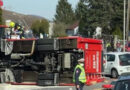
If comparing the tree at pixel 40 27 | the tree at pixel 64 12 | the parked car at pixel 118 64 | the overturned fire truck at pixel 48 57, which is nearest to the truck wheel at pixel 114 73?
the parked car at pixel 118 64

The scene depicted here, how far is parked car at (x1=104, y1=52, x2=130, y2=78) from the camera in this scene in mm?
22656

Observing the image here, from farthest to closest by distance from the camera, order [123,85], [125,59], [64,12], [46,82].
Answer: [64,12] → [125,59] → [46,82] → [123,85]

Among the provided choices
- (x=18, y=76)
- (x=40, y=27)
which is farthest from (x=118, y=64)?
(x=40, y=27)

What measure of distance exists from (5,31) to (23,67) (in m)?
1.65

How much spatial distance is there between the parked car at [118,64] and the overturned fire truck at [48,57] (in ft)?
18.8

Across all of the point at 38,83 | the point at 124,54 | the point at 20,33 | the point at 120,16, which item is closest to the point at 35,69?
the point at 38,83

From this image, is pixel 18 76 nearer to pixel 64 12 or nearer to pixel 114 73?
pixel 114 73

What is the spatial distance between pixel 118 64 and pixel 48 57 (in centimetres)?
768

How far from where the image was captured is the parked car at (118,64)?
22656 millimetres

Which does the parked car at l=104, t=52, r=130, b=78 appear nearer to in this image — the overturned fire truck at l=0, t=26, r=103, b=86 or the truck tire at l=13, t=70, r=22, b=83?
the overturned fire truck at l=0, t=26, r=103, b=86

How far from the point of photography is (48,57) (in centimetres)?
1627

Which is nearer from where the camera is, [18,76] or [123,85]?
[123,85]

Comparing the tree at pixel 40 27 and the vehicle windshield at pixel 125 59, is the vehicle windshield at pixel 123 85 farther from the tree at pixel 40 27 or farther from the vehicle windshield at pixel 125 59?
the tree at pixel 40 27

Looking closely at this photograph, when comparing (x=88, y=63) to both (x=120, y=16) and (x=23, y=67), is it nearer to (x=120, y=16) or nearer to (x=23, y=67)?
(x=23, y=67)
